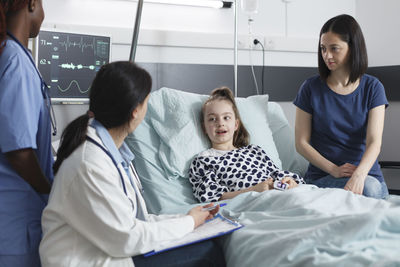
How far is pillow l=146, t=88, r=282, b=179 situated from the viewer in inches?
80.3

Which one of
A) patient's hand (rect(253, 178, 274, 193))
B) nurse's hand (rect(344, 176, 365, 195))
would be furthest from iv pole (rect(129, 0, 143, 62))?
nurse's hand (rect(344, 176, 365, 195))

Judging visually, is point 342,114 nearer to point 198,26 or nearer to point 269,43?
point 269,43

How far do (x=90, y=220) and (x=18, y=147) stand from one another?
0.32m

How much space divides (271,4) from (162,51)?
37.4 inches

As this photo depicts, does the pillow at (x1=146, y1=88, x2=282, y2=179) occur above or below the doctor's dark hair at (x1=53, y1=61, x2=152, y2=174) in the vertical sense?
below

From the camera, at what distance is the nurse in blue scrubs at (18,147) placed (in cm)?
117

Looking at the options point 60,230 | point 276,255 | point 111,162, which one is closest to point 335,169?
point 276,255

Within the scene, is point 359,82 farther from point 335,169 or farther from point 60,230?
point 60,230

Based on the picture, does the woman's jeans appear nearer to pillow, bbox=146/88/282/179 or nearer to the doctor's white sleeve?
pillow, bbox=146/88/282/179

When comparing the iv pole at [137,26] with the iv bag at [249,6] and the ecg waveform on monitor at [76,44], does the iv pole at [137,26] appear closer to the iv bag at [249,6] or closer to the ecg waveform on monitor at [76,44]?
the ecg waveform on monitor at [76,44]

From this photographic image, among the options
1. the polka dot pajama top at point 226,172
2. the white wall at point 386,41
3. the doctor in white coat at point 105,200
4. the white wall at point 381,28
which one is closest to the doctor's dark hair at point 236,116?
the polka dot pajama top at point 226,172

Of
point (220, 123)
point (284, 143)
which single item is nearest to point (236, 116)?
point (220, 123)

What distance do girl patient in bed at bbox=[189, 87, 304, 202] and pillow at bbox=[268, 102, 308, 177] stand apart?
35cm

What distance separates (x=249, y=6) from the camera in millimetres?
2799
